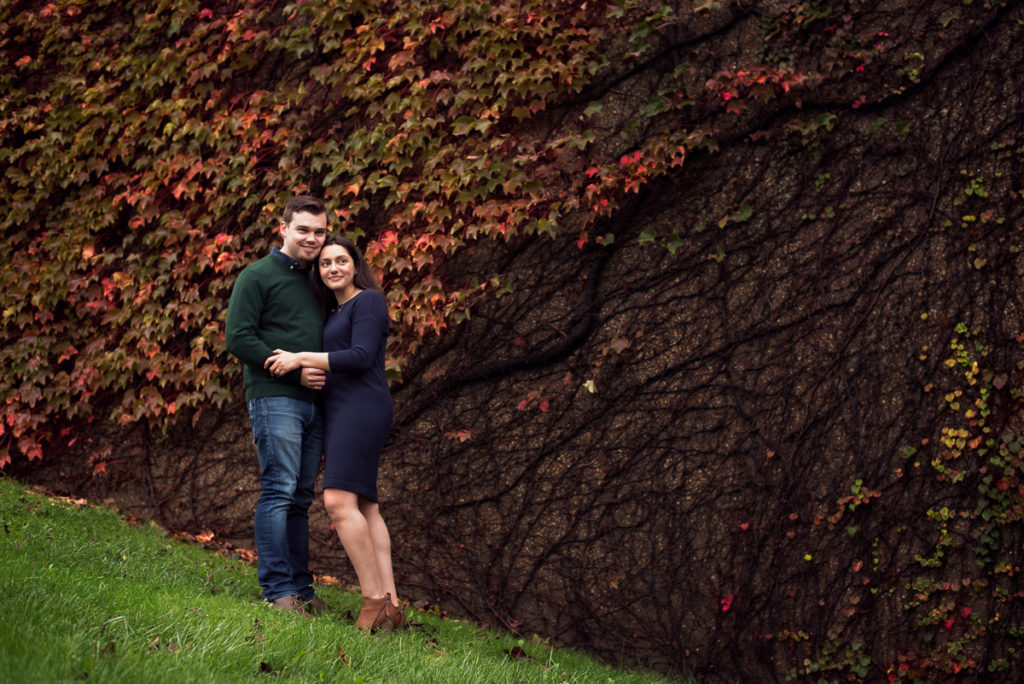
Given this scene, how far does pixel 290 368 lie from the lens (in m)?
3.16

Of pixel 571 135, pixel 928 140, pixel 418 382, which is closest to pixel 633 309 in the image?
pixel 571 135

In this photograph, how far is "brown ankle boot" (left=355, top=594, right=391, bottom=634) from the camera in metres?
3.01

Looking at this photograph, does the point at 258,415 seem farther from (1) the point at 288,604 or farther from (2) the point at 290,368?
(1) the point at 288,604

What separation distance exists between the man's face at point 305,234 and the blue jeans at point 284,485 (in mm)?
633

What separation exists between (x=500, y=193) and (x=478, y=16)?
1.07 meters

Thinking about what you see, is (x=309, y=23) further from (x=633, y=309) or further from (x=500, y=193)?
(x=633, y=309)

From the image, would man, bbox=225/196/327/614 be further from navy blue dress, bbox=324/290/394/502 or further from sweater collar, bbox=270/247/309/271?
navy blue dress, bbox=324/290/394/502

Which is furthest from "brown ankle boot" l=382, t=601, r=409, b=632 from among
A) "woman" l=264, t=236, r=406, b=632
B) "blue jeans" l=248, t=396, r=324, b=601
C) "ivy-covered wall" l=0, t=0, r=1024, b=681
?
"ivy-covered wall" l=0, t=0, r=1024, b=681

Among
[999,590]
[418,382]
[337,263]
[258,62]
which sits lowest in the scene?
[999,590]

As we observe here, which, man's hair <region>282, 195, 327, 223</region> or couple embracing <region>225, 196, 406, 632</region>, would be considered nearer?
couple embracing <region>225, 196, 406, 632</region>

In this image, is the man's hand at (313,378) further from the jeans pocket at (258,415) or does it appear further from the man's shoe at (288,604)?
the man's shoe at (288,604)

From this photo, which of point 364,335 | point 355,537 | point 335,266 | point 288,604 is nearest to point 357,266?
point 335,266

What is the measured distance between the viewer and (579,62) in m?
4.30

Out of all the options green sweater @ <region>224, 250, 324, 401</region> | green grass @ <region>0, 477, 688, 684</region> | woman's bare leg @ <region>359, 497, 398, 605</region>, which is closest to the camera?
green grass @ <region>0, 477, 688, 684</region>
